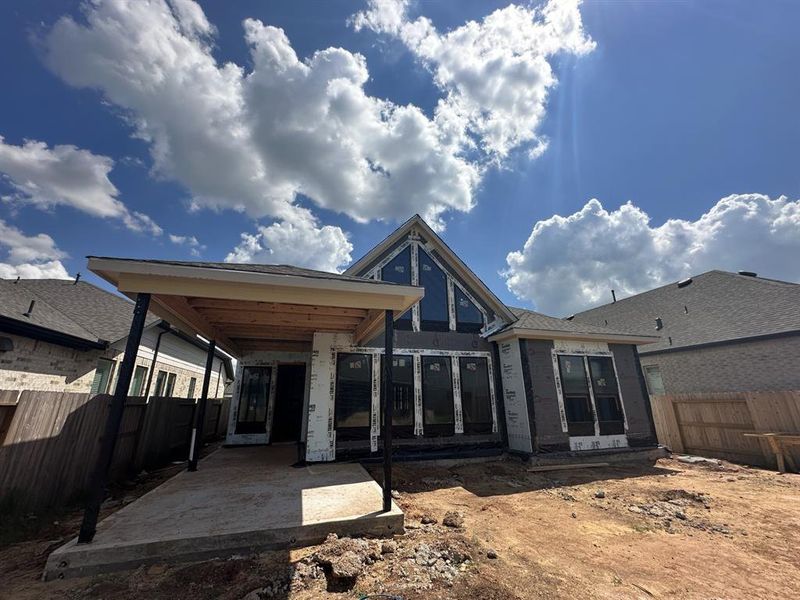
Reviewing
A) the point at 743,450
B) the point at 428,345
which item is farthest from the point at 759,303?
the point at 428,345

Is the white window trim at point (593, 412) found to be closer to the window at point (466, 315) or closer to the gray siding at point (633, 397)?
the gray siding at point (633, 397)

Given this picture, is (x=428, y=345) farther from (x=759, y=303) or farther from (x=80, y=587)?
(x=759, y=303)

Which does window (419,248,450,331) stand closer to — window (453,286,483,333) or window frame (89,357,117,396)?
window (453,286,483,333)

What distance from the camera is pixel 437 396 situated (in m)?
9.65

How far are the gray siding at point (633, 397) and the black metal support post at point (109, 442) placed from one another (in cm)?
1260

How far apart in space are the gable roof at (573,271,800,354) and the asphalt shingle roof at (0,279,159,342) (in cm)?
2028

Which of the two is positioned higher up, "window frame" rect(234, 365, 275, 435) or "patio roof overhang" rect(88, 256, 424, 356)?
"patio roof overhang" rect(88, 256, 424, 356)

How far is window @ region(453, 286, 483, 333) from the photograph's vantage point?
10719 mm

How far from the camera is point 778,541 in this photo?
15.2 ft

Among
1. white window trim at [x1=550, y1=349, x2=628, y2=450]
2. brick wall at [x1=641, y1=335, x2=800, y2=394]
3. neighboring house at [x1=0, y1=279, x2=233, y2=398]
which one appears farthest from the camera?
brick wall at [x1=641, y1=335, x2=800, y2=394]

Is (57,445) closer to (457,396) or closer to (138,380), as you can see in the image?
(138,380)

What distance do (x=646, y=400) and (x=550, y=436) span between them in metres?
4.14

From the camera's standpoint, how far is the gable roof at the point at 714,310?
39.9 ft

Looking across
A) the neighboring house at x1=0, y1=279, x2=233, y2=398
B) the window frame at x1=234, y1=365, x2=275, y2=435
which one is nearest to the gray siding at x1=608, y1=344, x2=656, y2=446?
the window frame at x1=234, y1=365, x2=275, y2=435
